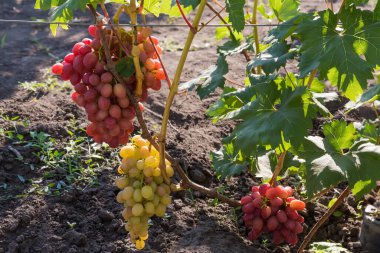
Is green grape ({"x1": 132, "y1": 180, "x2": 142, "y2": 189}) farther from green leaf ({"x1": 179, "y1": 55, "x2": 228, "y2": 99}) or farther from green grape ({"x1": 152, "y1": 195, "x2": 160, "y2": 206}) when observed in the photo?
green leaf ({"x1": 179, "y1": 55, "x2": 228, "y2": 99})

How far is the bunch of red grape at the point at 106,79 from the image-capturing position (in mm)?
2134

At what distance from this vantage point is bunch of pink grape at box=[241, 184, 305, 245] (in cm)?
267

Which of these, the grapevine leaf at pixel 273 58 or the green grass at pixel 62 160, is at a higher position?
the grapevine leaf at pixel 273 58

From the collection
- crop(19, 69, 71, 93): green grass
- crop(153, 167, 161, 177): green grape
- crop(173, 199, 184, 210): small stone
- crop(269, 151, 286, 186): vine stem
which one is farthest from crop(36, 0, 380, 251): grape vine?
crop(19, 69, 71, 93): green grass

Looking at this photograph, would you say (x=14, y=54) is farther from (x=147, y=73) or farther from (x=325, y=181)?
(x=325, y=181)

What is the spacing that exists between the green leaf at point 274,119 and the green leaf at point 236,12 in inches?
12.2

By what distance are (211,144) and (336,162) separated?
4.54 feet

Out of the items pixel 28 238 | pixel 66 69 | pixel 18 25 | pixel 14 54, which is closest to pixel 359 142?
pixel 66 69

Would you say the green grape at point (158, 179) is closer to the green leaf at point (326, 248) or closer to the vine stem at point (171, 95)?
the vine stem at point (171, 95)

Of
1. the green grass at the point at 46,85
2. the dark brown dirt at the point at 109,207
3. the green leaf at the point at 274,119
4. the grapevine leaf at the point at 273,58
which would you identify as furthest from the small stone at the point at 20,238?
the green grass at the point at 46,85

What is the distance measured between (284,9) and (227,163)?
2.66 ft

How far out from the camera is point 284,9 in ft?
9.80

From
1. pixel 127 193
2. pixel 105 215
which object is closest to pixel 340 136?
pixel 127 193

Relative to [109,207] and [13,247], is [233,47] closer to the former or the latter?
[109,207]
